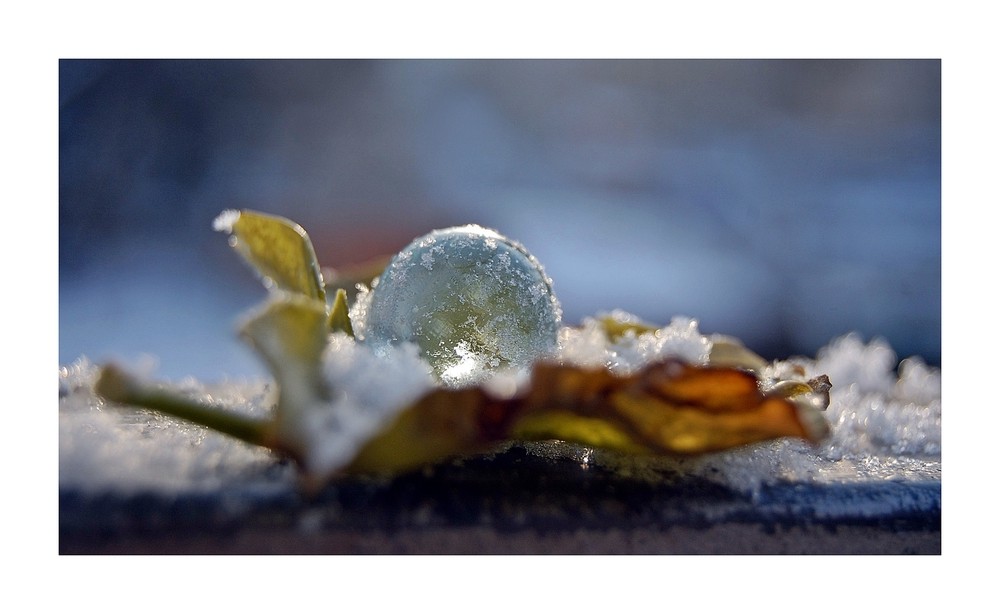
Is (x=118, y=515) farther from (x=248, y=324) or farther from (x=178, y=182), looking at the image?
(x=178, y=182)

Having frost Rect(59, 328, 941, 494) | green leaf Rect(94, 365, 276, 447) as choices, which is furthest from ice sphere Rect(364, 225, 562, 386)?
green leaf Rect(94, 365, 276, 447)

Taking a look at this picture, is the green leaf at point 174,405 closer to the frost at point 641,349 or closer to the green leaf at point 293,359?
the green leaf at point 293,359

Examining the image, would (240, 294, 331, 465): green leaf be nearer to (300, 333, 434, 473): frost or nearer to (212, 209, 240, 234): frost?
(300, 333, 434, 473): frost

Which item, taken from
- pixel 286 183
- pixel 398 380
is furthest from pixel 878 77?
pixel 398 380

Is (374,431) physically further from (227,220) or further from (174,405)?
(227,220)

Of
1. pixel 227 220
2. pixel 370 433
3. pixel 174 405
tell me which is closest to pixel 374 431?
pixel 370 433
